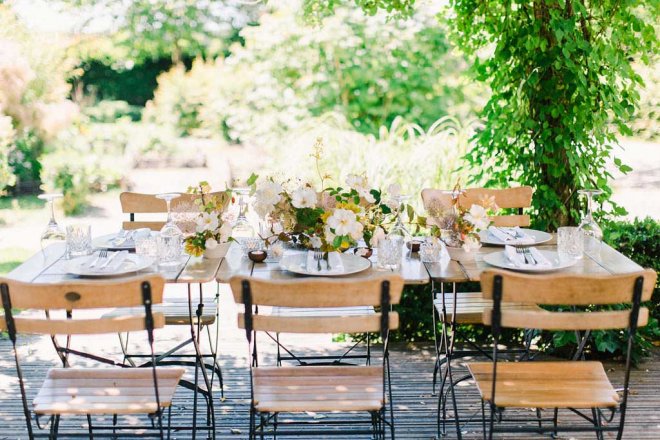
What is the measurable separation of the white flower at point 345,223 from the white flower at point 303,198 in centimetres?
16

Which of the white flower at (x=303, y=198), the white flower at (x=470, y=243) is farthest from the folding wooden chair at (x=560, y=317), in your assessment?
the white flower at (x=303, y=198)

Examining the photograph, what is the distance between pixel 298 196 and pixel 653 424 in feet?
6.41

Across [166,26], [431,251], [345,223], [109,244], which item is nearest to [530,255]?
[431,251]

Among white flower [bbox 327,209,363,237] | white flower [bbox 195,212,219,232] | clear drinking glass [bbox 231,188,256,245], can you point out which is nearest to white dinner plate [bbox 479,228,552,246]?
white flower [bbox 327,209,363,237]

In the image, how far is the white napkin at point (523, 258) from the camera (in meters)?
3.13

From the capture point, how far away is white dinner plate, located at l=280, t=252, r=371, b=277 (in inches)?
121

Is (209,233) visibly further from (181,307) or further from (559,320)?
(559,320)

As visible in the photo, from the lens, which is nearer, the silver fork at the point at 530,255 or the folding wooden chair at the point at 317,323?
the folding wooden chair at the point at 317,323

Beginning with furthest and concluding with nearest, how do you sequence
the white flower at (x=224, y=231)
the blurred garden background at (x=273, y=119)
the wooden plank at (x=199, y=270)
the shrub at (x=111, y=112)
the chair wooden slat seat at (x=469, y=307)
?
the shrub at (x=111, y=112)
the blurred garden background at (x=273, y=119)
the chair wooden slat seat at (x=469, y=307)
the white flower at (x=224, y=231)
the wooden plank at (x=199, y=270)

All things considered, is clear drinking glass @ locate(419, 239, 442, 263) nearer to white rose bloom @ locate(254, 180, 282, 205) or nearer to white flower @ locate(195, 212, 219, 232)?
white rose bloom @ locate(254, 180, 282, 205)

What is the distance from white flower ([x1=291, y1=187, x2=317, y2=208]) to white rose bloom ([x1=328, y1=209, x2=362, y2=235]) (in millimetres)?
160

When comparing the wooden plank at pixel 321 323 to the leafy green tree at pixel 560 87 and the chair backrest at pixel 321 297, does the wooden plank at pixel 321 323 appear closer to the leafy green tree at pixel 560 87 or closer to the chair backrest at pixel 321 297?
the chair backrest at pixel 321 297

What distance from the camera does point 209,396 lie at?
3256mm

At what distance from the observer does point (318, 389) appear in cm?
278
